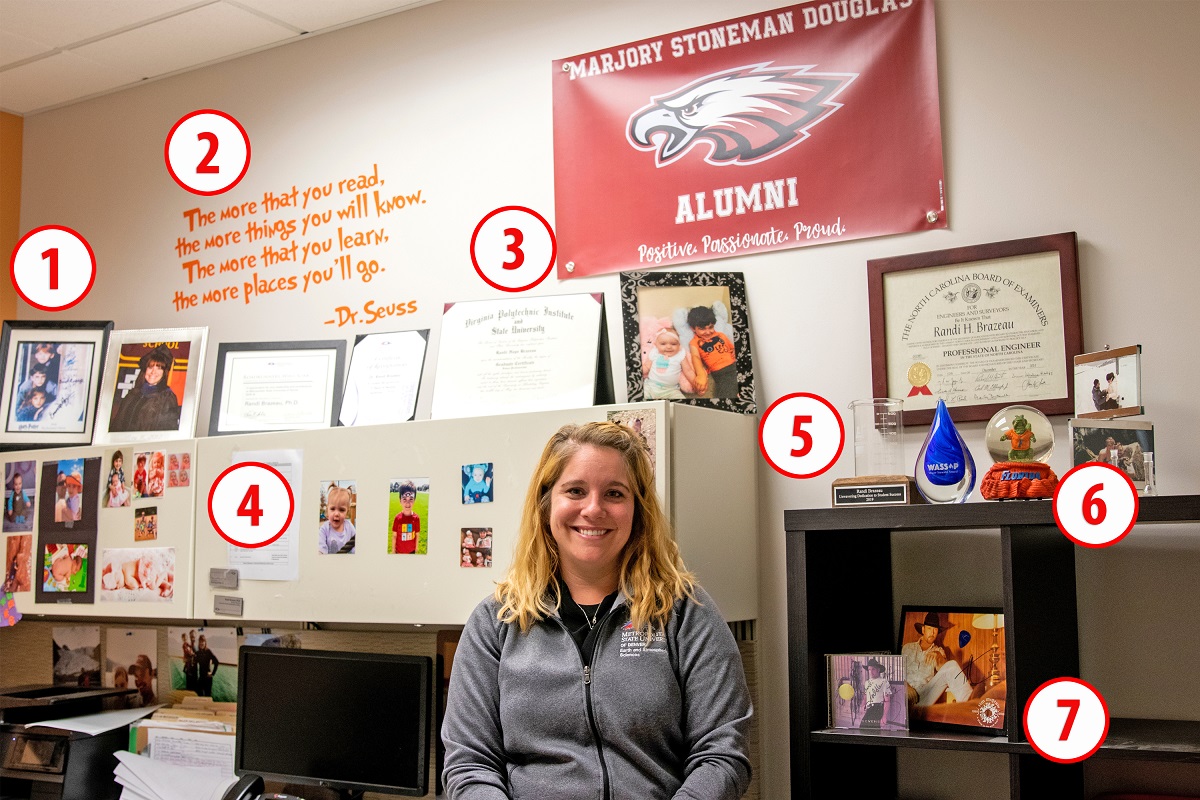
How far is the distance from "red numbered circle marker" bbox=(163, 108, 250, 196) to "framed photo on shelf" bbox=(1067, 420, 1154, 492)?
2434 millimetres

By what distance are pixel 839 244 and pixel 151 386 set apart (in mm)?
1875

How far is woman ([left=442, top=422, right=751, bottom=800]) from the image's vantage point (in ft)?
6.03

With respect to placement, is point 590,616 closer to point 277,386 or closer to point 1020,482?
point 1020,482

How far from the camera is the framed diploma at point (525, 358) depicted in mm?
2430

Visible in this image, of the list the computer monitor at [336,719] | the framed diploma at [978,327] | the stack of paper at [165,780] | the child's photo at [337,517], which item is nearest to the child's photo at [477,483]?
the child's photo at [337,517]

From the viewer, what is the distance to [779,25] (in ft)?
8.23

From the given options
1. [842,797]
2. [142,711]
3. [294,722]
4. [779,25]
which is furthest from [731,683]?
[142,711]

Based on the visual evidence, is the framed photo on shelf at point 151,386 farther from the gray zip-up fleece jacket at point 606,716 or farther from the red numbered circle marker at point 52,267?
the gray zip-up fleece jacket at point 606,716

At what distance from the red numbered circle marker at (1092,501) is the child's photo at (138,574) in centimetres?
202

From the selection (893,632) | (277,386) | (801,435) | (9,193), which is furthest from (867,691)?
(9,193)

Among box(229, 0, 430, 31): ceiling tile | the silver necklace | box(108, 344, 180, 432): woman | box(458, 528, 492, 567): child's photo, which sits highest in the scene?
box(229, 0, 430, 31): ceiling tile

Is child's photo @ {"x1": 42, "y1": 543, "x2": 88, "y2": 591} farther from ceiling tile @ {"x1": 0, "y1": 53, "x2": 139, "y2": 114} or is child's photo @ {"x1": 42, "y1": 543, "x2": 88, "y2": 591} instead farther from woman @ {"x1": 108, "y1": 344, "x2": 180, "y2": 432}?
ceiling tile @ {"x1": 0, "y1": 53, "x2": 139, "y2": 114}

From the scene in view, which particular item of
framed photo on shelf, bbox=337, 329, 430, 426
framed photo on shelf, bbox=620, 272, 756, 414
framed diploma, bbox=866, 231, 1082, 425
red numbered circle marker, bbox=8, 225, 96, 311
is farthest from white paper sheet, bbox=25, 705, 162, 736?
framed diploma, bbox=866, 231, 1082, 425

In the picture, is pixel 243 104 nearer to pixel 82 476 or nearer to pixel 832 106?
pixel 82 476
